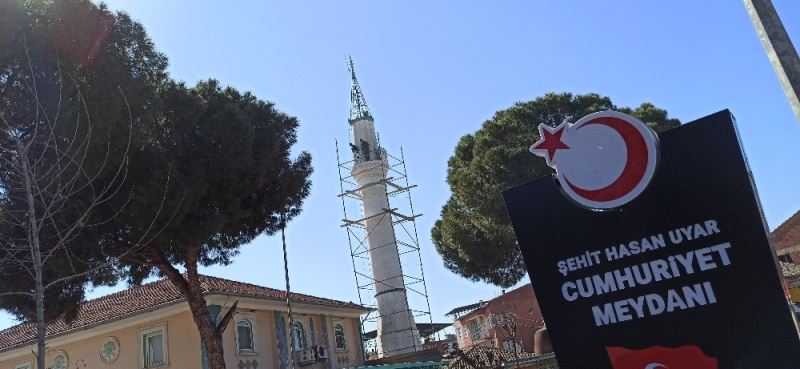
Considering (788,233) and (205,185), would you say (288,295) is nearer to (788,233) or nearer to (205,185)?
(205,185)

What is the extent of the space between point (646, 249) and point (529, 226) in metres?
1.08

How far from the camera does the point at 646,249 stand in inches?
210

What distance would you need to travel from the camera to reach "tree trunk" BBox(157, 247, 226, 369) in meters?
14.2

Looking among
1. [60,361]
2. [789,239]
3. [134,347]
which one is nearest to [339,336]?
[134,347]

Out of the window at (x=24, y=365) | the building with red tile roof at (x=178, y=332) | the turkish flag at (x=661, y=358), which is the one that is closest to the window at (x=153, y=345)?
the building with red tile roof at (x=178, y=332)

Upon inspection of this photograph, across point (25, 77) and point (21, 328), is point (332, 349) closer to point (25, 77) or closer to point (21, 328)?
point (21, 328)

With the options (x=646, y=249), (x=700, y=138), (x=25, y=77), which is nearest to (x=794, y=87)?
(x=700, y=138)

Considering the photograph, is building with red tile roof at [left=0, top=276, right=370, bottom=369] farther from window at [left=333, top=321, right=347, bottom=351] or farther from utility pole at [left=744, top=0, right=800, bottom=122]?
utility pole at [left=744, top=0, right=800, bottom=122]

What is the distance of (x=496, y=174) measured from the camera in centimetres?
2239

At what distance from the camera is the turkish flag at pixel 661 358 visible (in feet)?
16.7

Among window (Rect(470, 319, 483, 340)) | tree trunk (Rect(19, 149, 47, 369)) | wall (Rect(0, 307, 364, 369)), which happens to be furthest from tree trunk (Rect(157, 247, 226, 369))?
window (Rect(470, 319, 483, 340))

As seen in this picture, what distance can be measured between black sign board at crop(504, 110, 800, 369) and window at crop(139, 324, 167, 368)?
1587 centimetres

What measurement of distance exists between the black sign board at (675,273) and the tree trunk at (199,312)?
33.5 feet

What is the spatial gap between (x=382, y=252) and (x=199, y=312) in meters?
17.8
